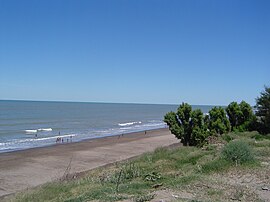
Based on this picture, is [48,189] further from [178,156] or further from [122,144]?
[122,144]

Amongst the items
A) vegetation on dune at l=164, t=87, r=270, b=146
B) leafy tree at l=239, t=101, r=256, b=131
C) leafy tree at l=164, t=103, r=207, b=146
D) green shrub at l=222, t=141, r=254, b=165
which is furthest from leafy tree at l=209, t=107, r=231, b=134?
green shrub at l=222, t=141, r=254, b=165

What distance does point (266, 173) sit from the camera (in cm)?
866

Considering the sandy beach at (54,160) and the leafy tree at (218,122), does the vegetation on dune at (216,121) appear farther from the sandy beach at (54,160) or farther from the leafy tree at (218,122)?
the sandy beach at (54,160)

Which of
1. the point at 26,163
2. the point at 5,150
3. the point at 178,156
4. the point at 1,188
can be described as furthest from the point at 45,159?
the point at 178,156

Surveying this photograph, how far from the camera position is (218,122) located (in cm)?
2150

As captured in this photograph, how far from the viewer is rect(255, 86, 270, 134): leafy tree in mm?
22234

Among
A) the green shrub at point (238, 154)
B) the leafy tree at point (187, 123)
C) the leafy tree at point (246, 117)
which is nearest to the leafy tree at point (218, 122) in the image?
the leafy tree at point (187, 123)

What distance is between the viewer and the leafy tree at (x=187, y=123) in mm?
20359

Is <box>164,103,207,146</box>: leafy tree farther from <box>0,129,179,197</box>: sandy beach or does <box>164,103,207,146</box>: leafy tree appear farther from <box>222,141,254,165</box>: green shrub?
<box>222,141,254,165</box>: green shrub

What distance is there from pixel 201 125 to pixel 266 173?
11984 millimetres

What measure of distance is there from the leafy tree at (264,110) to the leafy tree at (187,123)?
17.1 feet

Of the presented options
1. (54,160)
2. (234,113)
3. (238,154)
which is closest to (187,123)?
(234,113)

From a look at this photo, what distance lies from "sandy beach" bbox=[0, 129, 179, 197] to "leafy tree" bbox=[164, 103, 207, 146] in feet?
19.6

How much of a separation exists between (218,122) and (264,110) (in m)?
3.95
